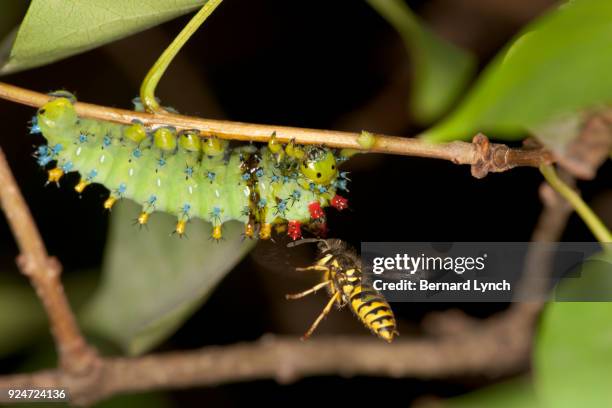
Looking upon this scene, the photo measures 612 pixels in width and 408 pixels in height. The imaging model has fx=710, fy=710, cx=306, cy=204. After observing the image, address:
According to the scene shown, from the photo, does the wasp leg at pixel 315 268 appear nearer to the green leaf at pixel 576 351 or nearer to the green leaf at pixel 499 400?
the green leaf at pixel 499 400

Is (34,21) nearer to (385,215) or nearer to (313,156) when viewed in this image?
(313,156)

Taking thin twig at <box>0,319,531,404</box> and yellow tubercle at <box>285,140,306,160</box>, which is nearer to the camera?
yellow tubercle at <box>285,140,306,160</box>

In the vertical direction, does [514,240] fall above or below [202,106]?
below

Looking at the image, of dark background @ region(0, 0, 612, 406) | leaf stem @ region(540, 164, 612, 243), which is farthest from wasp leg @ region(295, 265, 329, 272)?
dark background @ region(0, 0, 612, 406)

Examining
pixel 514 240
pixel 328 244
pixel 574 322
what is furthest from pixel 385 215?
pixel 574 322

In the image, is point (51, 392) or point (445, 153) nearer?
point (445, 153)

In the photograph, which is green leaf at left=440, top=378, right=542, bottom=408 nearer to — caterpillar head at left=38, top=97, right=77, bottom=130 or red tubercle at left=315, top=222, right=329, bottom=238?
red tubercle at left=315, top=222, right=329, bottom=238

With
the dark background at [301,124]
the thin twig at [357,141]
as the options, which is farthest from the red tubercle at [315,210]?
the dark background at [301,124]

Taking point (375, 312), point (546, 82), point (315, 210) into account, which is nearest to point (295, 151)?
point (315, 210)
